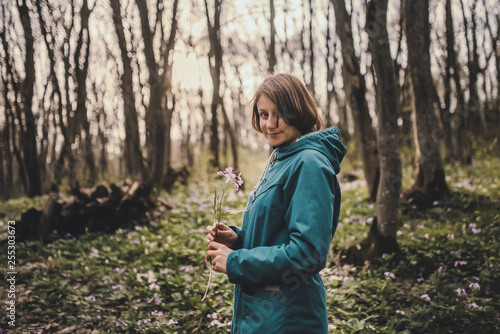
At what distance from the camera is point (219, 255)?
130 centimetres

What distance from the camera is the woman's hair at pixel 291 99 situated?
139 cm

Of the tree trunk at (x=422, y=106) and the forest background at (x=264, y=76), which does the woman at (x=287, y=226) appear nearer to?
the forest background at (x=264, y=76)

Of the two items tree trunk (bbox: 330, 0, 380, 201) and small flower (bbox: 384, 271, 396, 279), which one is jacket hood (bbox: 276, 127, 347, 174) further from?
tree trunk (bbox: 330, 0, 380, 201)

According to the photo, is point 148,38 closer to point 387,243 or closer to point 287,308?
point 387,243

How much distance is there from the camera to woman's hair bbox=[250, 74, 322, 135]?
139 centimetres

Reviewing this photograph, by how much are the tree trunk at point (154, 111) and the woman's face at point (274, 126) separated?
695cm

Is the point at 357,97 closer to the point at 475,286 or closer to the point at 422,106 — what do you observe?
the point at 422,106

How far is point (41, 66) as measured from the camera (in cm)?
1598

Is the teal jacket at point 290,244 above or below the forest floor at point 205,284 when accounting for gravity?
above

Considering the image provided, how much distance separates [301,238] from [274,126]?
1.73 feet

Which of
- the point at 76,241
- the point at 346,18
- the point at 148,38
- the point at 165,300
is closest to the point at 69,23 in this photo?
the point at 148,38

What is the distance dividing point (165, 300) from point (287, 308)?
2.95 metres

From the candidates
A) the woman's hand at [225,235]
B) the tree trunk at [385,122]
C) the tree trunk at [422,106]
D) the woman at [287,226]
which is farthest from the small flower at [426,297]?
the tree trunk at [422,106]

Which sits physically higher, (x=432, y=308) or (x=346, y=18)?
(x=346, y=18)
